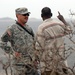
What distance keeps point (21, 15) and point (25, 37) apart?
339mm

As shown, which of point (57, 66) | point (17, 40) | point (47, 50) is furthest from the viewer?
point (17, 40)

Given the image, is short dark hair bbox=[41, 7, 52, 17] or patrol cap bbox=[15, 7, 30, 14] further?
patrol cap bbox=[15, 7, 30, 14]

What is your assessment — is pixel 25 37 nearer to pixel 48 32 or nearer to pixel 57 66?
pixel 48 32

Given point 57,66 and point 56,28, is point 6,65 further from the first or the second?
point 56,28

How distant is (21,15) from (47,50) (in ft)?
5.38

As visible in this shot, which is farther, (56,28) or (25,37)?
(25,37)

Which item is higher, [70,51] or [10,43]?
[70,51]

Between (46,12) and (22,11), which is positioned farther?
(22,11)

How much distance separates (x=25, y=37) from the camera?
579 centimetres

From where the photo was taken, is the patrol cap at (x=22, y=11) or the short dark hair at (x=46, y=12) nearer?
the short dark hair at (x=46, y=12)

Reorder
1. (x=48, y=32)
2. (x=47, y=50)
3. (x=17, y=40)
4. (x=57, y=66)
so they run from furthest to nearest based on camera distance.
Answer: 1. (x=17, y=40)
2. (x=48, y=32)
3. (x=47, y=50)
4. (x=57, y=66)

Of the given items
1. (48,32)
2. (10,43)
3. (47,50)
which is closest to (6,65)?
(47,50)

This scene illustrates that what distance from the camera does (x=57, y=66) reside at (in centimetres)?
399

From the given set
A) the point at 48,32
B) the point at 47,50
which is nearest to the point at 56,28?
the point at 48,32
